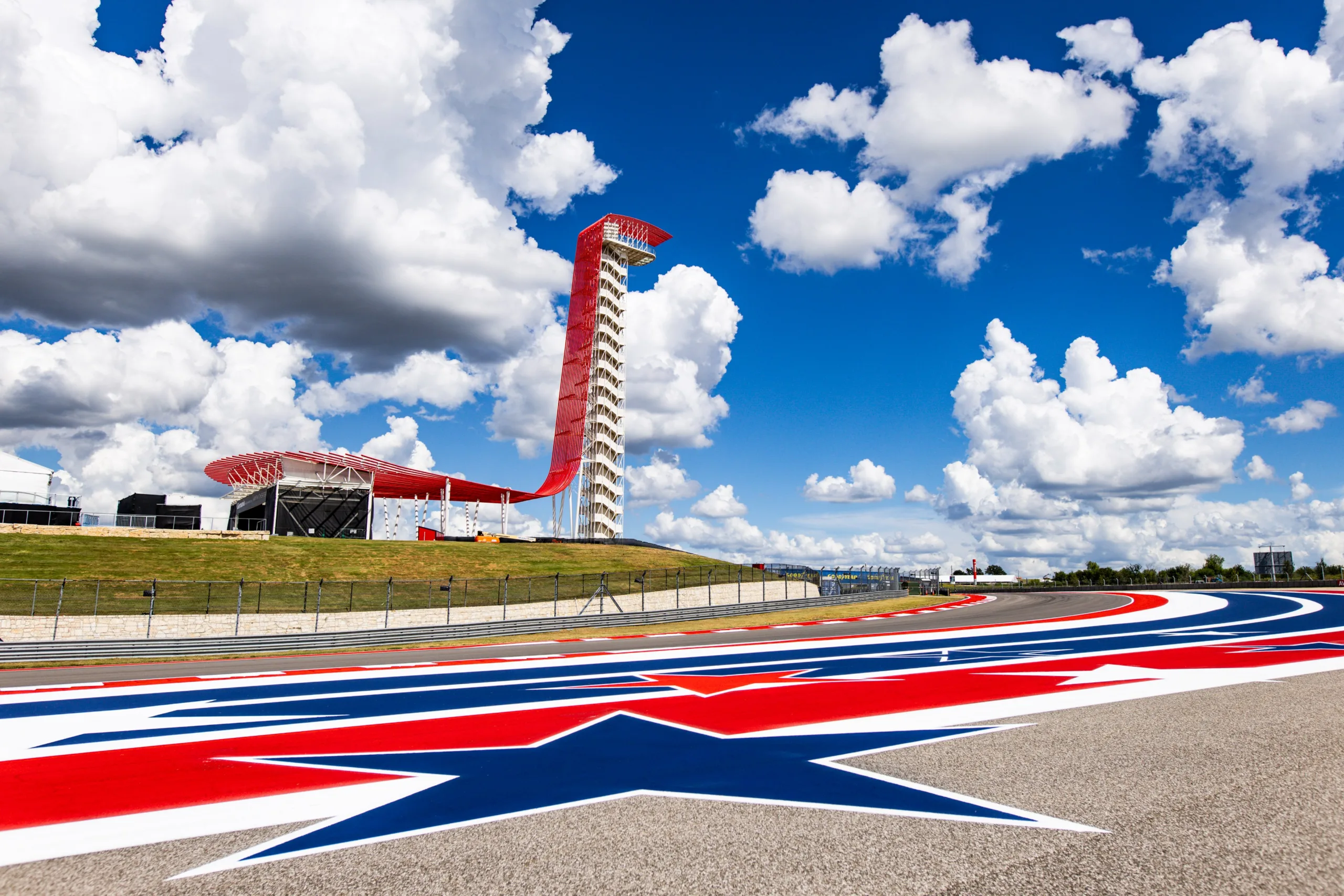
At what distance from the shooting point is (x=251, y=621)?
3297 centimetres

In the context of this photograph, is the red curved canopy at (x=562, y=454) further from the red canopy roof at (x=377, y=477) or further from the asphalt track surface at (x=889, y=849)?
the asphalt track surface at (x=889, y=849)

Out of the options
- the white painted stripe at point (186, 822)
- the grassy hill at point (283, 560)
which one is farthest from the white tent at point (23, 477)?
the white painted stripe at point (186, 822)

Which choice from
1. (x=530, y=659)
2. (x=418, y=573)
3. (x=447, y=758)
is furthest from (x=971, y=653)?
(x=418, y=573)

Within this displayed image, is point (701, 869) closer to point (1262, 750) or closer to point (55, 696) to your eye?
point (1262, 750)

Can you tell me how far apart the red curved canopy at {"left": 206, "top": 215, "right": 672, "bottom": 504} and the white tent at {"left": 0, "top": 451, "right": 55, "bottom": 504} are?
1781cm

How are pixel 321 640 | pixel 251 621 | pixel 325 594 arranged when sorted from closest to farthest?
pixel 321 640 < pixel 251 621 < pixel 325 594

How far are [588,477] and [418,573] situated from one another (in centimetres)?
3466

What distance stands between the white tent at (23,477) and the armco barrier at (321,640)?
198 feet

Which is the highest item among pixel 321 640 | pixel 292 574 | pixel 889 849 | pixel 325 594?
pixel 292 574

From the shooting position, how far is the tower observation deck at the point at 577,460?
6494 centimetres

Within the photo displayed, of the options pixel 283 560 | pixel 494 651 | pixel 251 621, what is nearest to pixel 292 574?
pixel 283 560

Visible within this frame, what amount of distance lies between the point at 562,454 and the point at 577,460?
3301 millimetres

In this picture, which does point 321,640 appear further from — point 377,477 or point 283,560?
point 377,477

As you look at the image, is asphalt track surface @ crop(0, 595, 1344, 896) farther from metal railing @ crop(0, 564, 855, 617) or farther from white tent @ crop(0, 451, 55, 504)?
white tent @ crop(0, 451, 55, 504)
